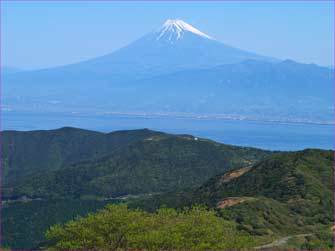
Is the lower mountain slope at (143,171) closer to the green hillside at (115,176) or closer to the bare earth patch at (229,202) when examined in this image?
the green hillside at (115,176)

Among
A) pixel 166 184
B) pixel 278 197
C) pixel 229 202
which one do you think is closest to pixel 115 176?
pixel 166 184

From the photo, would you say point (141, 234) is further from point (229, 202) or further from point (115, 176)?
point (115, 176)

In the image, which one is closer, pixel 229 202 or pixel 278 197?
pixel 229 202

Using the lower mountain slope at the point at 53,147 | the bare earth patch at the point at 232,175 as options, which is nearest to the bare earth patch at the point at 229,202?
the bare earth patch at the point at 232,175

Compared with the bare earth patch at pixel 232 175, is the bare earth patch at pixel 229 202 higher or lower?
lower

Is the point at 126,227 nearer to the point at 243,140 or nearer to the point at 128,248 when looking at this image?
the point at 128,248

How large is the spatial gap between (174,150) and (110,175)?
317 inches

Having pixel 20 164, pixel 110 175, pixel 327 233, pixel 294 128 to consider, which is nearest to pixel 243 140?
pixel 294 128

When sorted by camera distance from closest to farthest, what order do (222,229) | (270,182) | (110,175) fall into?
1. (222,229)
2. (270,182)
3. (110,175)

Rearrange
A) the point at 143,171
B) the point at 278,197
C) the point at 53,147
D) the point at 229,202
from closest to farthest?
the point at 229,202
the point at 278,197
the point at 143,171
the point at 53,147

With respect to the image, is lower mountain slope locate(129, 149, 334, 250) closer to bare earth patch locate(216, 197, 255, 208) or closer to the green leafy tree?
bare earth patch locate(216, 197, 255, 208)

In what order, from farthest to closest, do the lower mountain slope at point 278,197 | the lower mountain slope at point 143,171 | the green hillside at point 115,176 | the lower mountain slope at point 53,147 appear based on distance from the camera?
the lower mountain slope at point 53,147
the lower mountain slope at point 143,171
the green hillside at point 115,176
the lower mountain slope at point 278,197

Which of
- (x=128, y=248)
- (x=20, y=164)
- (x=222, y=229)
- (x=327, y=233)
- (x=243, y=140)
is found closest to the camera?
(x=128, y=248)

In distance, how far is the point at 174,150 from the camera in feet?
256
